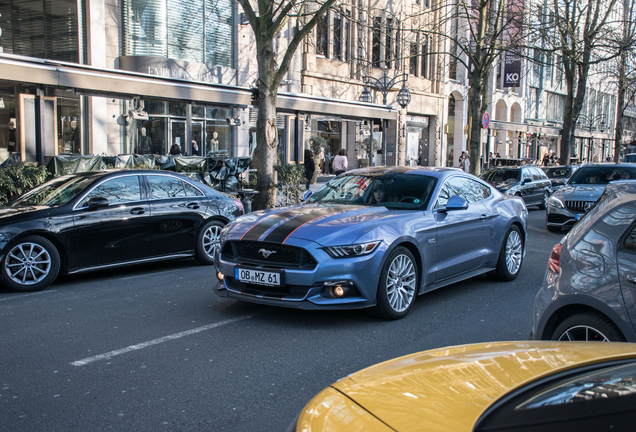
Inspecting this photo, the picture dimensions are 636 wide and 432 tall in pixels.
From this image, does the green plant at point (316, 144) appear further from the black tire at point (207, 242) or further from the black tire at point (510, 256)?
the black tire at point (510, 256)

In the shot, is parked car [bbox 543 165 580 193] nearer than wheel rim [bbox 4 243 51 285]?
No

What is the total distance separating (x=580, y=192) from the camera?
13.5 meters

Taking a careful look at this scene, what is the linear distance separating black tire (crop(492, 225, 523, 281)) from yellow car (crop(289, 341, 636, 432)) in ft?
19.0

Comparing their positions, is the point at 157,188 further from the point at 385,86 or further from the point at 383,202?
the point at 385,86

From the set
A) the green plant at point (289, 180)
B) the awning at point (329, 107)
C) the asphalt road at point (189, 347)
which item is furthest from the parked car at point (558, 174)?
the asphalt road at point (189, 347)

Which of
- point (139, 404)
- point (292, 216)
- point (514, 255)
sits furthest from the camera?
point (514, 255)

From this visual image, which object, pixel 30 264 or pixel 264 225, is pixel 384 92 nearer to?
pixel 30 264

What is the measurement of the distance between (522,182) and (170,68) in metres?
13.2

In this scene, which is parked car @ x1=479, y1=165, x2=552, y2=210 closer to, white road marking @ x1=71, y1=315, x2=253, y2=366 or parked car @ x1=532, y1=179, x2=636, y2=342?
white road marking @ x1=71, y1=315, x2=253, y2=366

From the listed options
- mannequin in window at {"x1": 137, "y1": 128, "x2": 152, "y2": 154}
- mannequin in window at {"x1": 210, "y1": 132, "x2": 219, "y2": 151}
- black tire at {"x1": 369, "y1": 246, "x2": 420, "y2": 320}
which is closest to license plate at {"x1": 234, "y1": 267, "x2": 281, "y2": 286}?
black tire at {"x1": 369, "y1": 246, "x2": 420, "y2": 320}

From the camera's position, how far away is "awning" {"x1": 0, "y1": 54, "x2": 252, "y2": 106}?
12984 millimetres

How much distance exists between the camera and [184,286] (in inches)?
299

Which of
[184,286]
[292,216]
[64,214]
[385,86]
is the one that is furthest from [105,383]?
[385,86]

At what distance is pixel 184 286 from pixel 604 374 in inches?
250
